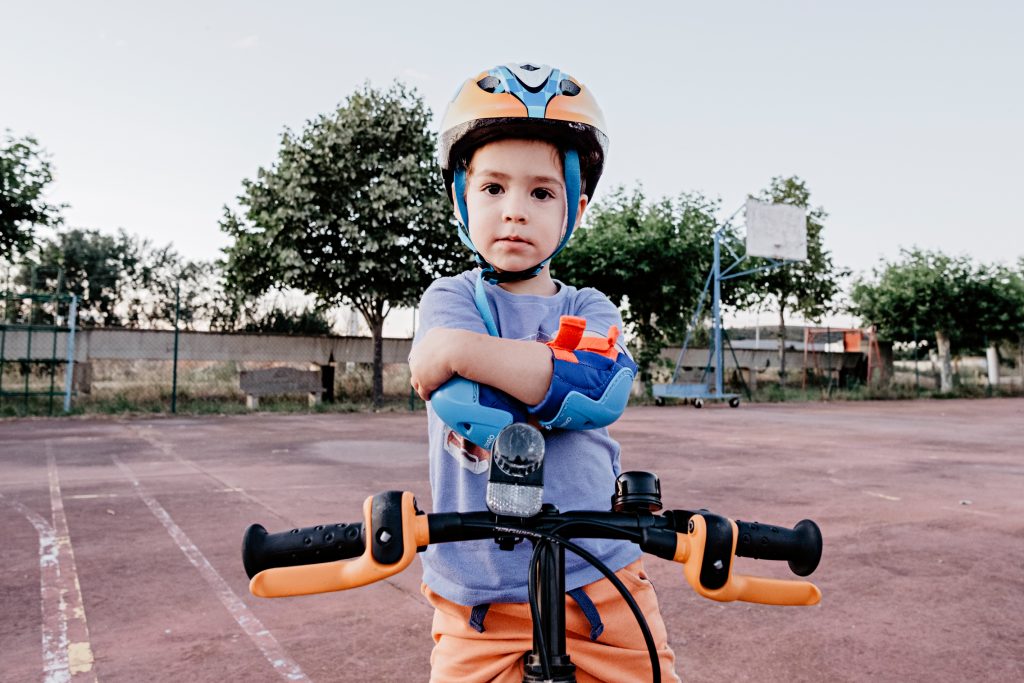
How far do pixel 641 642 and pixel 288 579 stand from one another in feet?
2.69

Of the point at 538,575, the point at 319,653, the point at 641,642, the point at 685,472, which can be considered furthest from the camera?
the point at 685,472

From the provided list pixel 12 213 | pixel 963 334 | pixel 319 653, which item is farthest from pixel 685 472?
pixel 963 334

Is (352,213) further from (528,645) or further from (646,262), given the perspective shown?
(528,645)

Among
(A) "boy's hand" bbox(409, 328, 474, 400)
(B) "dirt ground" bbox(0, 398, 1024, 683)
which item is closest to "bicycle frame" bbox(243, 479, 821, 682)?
(A) "boy's hand" bbox(409, 328, 474, 400)

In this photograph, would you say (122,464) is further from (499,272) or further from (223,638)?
(499,272)

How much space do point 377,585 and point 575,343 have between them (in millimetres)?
3792

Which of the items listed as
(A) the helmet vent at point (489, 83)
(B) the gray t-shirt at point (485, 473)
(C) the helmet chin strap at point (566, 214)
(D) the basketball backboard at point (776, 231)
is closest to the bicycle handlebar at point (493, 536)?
(B) the gray t-shirt at point (485, 473)

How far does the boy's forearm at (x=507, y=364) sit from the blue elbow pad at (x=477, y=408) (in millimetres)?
20

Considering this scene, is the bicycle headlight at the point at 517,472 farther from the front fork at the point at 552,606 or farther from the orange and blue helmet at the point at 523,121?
the orange and blue helmet at the point at 523,121

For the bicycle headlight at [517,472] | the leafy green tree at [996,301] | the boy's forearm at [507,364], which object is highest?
the leafy green tree at [996,301]

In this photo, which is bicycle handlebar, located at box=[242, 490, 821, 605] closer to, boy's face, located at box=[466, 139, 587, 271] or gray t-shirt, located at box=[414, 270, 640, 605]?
gray t-shirt, located at box=[414, 270, 640, 605]

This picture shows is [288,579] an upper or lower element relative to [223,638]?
upper

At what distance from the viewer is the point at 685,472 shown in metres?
9.03

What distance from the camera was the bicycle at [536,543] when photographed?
1105mm
